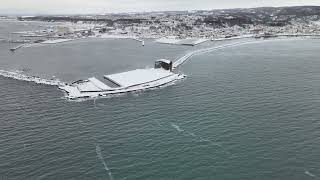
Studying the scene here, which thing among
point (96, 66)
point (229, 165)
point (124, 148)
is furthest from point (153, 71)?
point (229, 165)

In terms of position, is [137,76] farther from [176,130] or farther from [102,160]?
[102,160]

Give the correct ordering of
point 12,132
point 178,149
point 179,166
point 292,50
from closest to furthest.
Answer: point 179,166 → point 178,149 → point 12,132 → point 292,50

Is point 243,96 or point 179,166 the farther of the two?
point 243,96

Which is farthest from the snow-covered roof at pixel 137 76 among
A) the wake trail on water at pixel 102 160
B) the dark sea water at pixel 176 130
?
the wake trail on water at pixel 102 160

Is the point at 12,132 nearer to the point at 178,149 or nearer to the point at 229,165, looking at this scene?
the point at 178,149

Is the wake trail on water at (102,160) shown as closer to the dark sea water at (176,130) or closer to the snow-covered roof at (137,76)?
the dark sea water at (176,130)

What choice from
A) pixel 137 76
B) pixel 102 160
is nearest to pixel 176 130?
pixel 102 160
